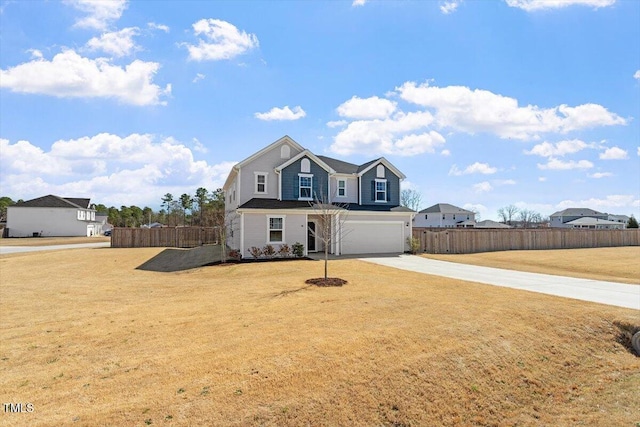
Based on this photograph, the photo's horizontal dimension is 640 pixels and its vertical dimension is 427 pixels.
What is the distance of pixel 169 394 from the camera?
217 inches

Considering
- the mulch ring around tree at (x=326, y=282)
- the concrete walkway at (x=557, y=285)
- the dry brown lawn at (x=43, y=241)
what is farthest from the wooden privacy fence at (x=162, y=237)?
the concrete walkway at (x=557, y=285)

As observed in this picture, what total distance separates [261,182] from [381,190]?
9.58 m

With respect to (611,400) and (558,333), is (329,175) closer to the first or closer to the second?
(558,333)

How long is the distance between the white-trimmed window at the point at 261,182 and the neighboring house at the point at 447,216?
188ft

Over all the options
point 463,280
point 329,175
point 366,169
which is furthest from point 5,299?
point 366,169

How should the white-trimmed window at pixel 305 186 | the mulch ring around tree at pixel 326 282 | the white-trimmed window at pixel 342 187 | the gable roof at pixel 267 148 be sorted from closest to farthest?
the mulch ring around tree at pixel 326 282 < the gable roof at pixel 267 148 < the white-trimmed window at pixel 305 186 < the white-trimmed window at pixel 342 187

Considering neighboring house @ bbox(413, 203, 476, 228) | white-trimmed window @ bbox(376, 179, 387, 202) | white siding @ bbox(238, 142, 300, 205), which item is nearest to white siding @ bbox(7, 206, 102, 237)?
white siding @ bbox(238, 142, 300, 205)

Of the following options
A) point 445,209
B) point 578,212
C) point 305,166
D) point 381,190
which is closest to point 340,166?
point 381,190

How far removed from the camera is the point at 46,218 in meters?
58.2

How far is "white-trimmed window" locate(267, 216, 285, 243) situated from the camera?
2276 centimetres

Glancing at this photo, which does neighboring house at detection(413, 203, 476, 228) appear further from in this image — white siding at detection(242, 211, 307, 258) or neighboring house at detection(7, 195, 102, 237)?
neighboring house at detection(7, 195, 102, 237)

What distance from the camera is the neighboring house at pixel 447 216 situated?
75188 mm

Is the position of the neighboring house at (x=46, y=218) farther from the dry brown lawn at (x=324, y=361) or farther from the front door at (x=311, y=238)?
the dry brown lawn at (x=324, y=361)

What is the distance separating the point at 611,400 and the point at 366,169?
72.8ft
